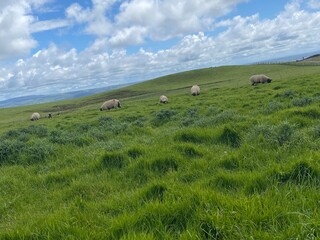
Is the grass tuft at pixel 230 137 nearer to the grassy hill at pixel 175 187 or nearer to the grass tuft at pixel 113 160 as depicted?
the grassy hill at pixel 175 187

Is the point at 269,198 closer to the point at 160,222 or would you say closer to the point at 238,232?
the point at 238,232

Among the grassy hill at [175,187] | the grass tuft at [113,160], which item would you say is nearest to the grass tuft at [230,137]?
the grassy hill at [175,187]

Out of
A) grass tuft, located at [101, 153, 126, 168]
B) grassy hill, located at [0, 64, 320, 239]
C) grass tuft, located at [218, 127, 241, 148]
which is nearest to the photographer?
grassy hill, located at [0, 64, 320, 239]

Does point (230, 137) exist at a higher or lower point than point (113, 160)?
lower

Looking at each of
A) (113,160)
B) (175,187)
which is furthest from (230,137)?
(175,187)

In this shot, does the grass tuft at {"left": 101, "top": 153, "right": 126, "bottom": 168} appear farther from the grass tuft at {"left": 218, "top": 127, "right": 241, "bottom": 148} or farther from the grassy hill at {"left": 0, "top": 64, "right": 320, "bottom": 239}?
the grass tuft at {"left": 218, "top": 127, "right": 241, "bottom": 148}

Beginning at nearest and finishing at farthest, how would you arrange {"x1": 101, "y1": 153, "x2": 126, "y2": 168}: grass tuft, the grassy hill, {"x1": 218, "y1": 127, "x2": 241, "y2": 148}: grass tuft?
1. the grassy hill
2. {"x1": 101, "y1": 153, "x2": 126, "y2": 168}: grass tuft
3. {"x1": 218, "y1": 127, "x2": 241, "y2": 148}: grass tuft

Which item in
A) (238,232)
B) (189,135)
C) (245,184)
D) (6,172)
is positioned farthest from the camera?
(189,135)

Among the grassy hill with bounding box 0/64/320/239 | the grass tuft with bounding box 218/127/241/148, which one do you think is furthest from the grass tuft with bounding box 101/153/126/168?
the grass tuft with bounding box 218/127/241/148

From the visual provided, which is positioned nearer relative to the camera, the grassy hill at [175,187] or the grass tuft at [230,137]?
the grassy hill at [175,187]

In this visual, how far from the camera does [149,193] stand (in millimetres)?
5953

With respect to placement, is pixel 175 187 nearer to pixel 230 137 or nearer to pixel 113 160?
pixel 113 160

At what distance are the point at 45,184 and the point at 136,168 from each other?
228cm

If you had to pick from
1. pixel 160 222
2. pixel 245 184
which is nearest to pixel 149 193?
pixel 160 222
